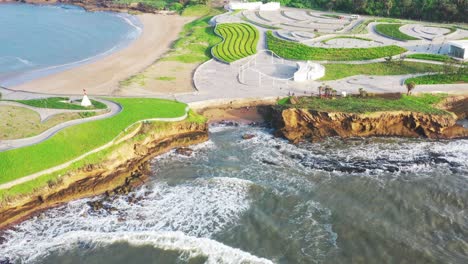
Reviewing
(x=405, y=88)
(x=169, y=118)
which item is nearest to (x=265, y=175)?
(x=169, y=118)

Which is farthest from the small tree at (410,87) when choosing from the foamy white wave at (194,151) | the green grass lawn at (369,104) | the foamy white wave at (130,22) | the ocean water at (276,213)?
the foamy white wave at (130,22)

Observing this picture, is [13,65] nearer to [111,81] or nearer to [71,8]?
[111,81]

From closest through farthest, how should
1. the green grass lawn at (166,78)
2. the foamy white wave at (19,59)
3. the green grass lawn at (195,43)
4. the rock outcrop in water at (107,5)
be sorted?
1. the green grass lawn at (166,78)
2. the green grass lawn at (195,43)
3. the foamy white wave at (19,59)
4. the rock outcrop in water at (107,5)

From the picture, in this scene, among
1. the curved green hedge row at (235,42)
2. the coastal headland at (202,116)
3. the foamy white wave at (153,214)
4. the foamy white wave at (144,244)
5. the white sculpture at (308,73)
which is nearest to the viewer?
the foamy white wave at (144,244)

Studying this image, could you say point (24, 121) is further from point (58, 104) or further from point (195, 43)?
point (195, 43)

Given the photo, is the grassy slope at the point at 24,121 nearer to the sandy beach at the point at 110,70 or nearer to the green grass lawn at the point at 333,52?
the sandy beach at the point at 110,70

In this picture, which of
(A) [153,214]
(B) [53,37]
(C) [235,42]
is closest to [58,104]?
(A) [153,214]
